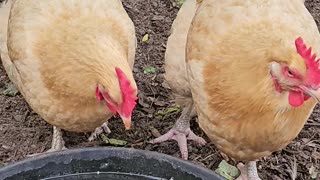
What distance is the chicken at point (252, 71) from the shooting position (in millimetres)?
2852

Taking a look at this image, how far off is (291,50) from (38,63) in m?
1.20

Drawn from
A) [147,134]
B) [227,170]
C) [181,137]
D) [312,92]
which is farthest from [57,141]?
[312,92]

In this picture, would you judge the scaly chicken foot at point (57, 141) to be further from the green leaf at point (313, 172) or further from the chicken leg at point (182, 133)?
the green leaf at point (313, 172)

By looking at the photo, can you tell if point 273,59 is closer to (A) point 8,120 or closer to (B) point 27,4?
(B) point 27,4

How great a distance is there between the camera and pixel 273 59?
288cm

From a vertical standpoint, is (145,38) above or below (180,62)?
below

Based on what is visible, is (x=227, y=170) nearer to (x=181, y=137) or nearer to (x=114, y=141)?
(x=181, y=137)

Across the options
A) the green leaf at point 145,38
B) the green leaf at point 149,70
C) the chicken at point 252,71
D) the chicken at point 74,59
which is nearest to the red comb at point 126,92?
the chicken at point 74,59

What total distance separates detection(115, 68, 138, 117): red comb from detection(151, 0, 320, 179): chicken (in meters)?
0.37

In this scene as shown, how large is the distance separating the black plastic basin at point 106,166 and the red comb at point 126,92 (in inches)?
7.4

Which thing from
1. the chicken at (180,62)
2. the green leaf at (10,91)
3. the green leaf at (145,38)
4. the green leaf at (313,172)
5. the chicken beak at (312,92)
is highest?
the chicken beak at (312,92)

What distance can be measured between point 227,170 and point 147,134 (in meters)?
0.56

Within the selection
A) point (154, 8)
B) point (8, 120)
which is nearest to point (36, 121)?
point (8, 120)

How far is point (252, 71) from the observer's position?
2959mm
